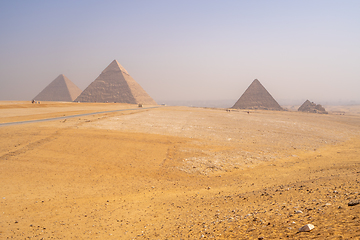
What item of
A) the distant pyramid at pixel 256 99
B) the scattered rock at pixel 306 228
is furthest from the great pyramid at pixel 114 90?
the scattered rock at pixel 306 228

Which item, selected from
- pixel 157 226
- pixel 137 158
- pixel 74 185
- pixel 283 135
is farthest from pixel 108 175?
pixel 283 135

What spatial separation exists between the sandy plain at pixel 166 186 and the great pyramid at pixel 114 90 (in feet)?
282

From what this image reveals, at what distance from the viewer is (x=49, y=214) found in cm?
666

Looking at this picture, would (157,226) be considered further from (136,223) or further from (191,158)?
(191,158)

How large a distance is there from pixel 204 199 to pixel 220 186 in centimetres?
175

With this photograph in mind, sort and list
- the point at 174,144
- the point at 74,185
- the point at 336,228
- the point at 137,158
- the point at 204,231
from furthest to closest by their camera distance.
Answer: the point at 174,144, the point at 137,158, the point at 74,185, the point at 204,231, the point at 336,228

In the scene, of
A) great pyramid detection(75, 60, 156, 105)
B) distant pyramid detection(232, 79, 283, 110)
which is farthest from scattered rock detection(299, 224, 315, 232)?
great pyramid detection(75, 60, 156, 105)

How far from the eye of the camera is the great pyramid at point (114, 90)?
333 feet

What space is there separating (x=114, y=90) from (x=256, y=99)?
6748 centimetres

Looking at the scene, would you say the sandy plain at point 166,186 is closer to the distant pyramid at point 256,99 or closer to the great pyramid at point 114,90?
the distant pyramid at point 256,99

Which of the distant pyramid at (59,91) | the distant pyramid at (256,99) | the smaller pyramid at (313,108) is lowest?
the smaller pyramid at (313,108)

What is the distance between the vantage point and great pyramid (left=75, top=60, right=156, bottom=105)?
10156 cm

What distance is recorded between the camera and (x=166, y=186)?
9148 millimetres

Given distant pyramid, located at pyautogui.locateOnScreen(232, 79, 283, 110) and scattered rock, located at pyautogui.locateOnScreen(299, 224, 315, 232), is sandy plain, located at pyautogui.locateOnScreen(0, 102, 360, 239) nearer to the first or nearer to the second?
scattered rock, located at pyautogui.locateOnScreen(299, 224, 315, 232)
